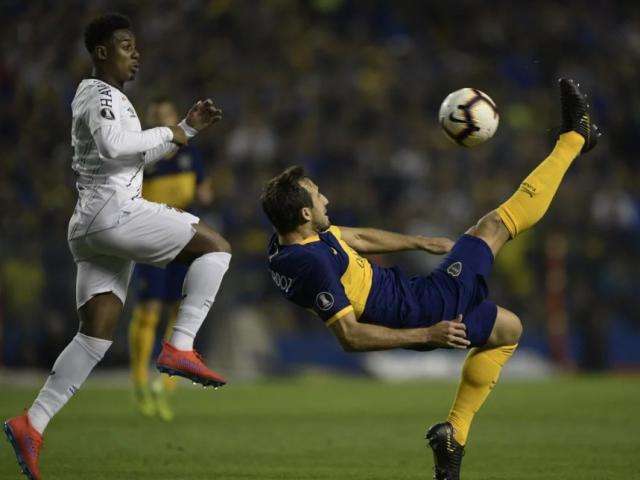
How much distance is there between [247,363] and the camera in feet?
51.1

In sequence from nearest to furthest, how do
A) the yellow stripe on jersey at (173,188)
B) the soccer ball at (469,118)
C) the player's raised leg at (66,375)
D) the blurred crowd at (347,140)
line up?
the player's raised leg at (66,375)
the soccer ball at (469,118)
the yellow stripe on jersey at (173,188)
the blurred crowd at (347,140)

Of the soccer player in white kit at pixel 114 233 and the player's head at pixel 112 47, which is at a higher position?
the player's head at pixel 112 47

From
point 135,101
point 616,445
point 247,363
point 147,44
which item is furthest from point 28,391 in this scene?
point 616,445

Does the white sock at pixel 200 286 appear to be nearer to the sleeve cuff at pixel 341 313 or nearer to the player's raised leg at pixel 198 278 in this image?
the player's raised leg at pixel 198 278

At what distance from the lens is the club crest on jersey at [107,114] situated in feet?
19.3

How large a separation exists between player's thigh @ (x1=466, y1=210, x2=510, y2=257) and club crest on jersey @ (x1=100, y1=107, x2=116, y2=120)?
78.2 inches

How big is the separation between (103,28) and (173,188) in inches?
182

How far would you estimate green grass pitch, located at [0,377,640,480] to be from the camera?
6.66 meters

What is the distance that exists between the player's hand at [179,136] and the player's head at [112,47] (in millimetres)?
402

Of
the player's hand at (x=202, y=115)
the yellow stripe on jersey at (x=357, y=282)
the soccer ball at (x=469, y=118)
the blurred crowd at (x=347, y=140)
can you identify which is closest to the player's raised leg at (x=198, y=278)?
the player's hand at (x=202, y=115)

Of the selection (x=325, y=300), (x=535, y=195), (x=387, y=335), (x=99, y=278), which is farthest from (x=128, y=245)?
(x=535, y=195)

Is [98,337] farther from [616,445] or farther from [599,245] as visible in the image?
[599,245]

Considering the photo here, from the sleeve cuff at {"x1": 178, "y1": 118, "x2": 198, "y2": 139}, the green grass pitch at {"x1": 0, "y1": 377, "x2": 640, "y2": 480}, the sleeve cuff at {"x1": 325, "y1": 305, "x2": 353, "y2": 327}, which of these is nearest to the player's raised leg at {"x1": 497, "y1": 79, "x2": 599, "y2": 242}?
the sleeve cuff at {"x1": 325, "y1": 305, "x2": 353, "y2": 327}

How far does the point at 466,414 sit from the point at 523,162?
1158 centimetres
